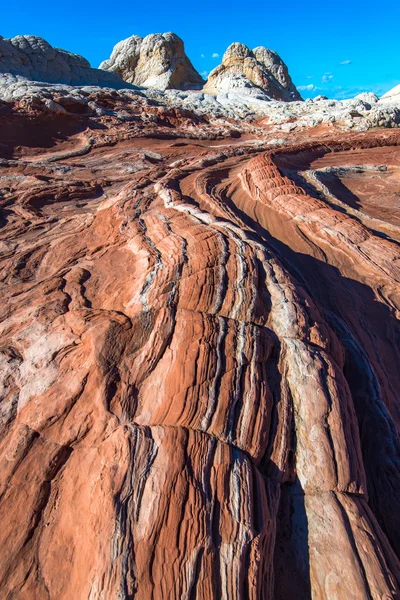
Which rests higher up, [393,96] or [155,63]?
[155,63]

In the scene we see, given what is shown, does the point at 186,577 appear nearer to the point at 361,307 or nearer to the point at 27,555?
the point at 27,555

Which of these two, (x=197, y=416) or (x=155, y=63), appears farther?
(x=155, y=63)

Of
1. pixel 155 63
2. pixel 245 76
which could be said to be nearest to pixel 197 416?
pixel 245 76

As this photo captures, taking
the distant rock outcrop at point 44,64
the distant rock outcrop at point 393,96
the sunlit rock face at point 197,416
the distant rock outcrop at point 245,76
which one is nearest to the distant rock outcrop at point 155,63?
the distant rock outcrop at point 245,76

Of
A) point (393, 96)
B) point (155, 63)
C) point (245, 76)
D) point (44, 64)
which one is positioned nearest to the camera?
point (44, 64)

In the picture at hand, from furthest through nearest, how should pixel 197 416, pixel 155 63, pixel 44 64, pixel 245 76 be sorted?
pixel 155 63 < pixel 245 76 < pixel 44 64 < pixel 197 416

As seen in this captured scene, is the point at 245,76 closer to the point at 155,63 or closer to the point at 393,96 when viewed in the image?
the point at 155,63

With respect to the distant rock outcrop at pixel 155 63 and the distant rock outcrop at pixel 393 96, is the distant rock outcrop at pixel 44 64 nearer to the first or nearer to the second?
the distant rock outcrop at pixel 155 63

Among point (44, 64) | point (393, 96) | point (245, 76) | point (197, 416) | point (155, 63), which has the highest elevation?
point (155, 63)
